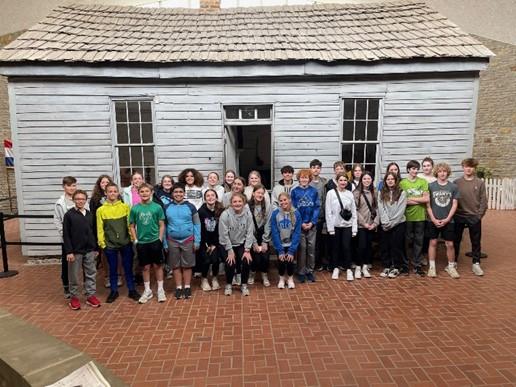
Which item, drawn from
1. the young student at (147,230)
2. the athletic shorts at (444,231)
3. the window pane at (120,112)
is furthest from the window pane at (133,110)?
the athletic shorts at (444,231)

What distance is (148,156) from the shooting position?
8.19 meters

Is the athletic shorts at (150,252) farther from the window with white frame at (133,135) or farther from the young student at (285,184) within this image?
the window with white frame at (133,135)

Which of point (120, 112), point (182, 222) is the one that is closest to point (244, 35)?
point (120, 112)

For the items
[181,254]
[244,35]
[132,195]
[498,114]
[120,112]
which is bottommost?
[181,254]

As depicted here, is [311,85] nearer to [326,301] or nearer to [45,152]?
[326,301]

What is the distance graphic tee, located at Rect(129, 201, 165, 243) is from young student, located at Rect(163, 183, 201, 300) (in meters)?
0.18

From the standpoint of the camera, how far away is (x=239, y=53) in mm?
7695

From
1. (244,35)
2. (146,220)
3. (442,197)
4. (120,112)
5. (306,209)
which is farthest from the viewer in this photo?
(244,35)

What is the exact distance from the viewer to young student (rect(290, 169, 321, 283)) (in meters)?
6.16

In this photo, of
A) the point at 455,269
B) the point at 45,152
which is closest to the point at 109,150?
the point at 45,152

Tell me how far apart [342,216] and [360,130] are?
9.25ft

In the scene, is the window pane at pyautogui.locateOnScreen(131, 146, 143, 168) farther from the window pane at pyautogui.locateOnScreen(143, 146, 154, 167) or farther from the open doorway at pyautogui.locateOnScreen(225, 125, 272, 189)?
the open doorway at pyautogui.locateOnScreen(225, 125, 272, 189)

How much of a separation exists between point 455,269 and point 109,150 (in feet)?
25.0

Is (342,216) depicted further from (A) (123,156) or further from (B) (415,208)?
(A) (123,156)
